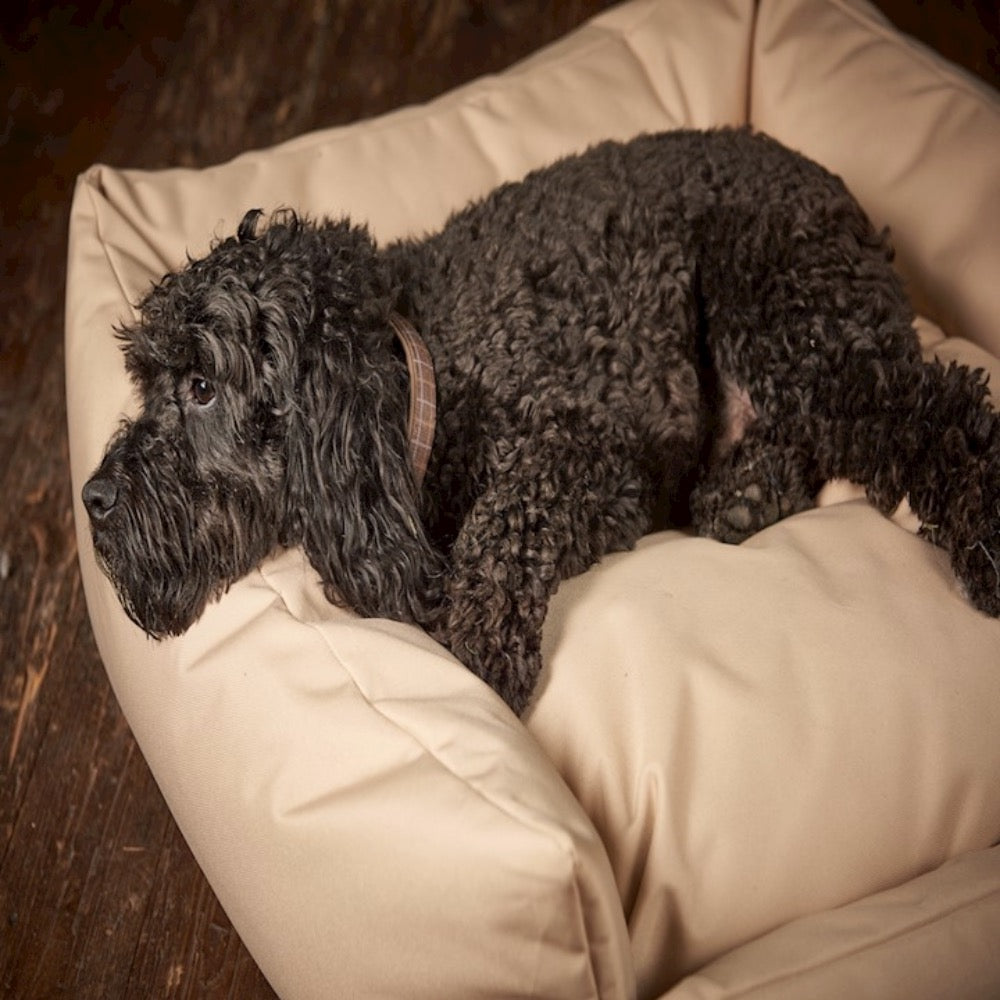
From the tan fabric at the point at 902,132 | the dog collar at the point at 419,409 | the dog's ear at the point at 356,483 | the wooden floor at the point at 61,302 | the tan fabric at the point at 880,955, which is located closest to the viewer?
the tan fabric at the point at 880,955

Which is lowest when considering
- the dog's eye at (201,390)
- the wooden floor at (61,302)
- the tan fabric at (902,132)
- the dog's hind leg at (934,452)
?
the wooden floor at (61,302)

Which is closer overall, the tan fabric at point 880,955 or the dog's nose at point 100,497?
the tan fabric at point 880,955

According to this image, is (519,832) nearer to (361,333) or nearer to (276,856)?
(276,856)

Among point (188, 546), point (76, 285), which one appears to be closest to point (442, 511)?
point (188, 546)

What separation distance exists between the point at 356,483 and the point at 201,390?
0.28 m

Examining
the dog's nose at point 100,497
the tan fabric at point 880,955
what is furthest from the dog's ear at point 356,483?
the tan fabric at point 880,955

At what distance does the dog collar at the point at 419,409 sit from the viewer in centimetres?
188

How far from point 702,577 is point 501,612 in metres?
0.30

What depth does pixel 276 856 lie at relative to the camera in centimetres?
162

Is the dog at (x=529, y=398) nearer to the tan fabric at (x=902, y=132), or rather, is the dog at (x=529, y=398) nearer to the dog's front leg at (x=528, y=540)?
the dog's front leg at (x=528, y=540)

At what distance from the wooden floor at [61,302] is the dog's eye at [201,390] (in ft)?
2.80

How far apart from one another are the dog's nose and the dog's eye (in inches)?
7.0

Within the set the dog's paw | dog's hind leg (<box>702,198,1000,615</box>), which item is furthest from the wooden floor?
dog's hind leg (<box>702,198,1000,615</box>)

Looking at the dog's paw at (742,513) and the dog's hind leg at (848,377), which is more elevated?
the dog's hind leg at (848,377)
